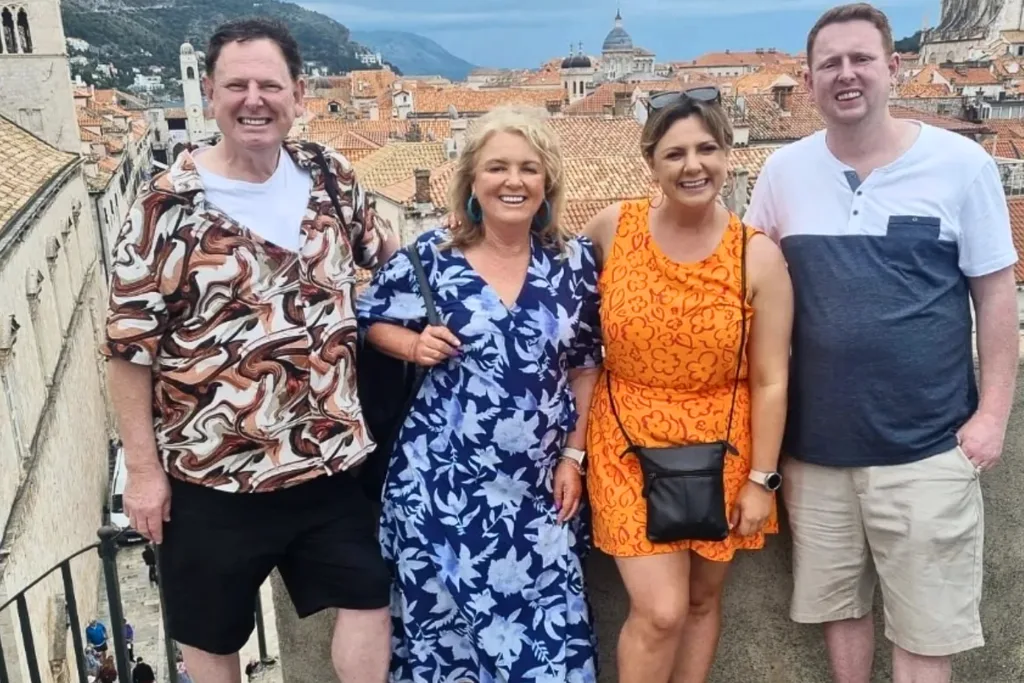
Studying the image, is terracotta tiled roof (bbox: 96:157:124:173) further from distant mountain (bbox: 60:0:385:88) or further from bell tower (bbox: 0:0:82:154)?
distant mountain (bbox: 60:0:385:88)

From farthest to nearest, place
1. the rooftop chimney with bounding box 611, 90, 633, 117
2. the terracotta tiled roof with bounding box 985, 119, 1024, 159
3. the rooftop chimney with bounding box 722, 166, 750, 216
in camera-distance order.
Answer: the rooftop chimney with bounding box 611, 90, 633, 117, the terracotta tiled roof with bounding box 985, 119, 1024, 159, the rooftop chimney with bounding box 722, 166, 750, 216

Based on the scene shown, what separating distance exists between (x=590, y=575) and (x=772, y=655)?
2.64 ft

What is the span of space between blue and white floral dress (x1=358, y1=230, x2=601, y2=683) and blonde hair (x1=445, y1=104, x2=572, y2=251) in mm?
62

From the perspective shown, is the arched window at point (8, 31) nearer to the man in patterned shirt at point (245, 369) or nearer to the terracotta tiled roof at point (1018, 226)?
the terracotta tiled roof at point (1018, 226)

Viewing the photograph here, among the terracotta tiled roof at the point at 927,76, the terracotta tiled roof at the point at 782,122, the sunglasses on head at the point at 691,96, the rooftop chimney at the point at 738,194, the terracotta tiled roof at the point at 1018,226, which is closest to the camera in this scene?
the sunglasses on head at the point at 691,96

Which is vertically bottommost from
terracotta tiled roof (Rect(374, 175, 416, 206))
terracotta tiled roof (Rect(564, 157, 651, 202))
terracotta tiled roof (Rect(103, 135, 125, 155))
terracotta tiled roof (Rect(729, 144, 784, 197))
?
terracotta tiled roof (Rect(103, 135, 125, 155))

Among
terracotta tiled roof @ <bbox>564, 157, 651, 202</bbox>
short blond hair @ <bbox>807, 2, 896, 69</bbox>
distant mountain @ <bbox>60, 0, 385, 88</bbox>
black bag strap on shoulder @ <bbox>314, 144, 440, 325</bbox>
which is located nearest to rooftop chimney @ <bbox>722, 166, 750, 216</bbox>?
terracotta tiled roof @ <bbox>564, 157, 651, 202</bbox>

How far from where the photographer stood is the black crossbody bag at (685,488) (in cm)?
304

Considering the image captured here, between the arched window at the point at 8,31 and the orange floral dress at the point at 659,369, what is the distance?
100 feet

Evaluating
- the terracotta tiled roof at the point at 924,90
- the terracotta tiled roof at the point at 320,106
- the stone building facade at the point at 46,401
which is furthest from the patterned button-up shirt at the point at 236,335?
the terracotta tiled roof at the point at 320,106

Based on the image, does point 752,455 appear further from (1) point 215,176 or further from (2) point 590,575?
(1) point 215,176

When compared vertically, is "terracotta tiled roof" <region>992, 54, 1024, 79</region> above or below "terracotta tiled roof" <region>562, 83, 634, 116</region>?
above

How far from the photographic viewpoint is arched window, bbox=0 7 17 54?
28438 mm

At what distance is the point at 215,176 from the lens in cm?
286
